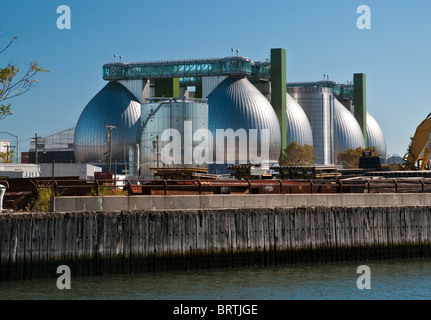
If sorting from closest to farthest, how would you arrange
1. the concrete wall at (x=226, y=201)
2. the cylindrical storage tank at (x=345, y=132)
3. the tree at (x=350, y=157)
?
the concrete wall at (x=226, y=201) < the tree at (x=350, y=157) < the cylindrical storage tank at (x=345, y=132)

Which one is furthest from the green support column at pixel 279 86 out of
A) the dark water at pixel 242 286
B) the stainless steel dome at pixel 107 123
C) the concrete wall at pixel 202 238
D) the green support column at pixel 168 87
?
the dark water at pixel 242 286

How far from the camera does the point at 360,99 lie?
18775 cm

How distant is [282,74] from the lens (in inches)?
5940

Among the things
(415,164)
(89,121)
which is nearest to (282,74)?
(89,121)

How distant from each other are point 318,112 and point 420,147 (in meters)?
95.8

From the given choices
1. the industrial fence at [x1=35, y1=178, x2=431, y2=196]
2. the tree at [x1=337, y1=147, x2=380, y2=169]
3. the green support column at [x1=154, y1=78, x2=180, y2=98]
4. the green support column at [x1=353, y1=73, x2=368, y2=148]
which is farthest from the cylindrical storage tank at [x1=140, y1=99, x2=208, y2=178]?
the industrial fence at [x1=35, y1=178, x2=431, y2=196]

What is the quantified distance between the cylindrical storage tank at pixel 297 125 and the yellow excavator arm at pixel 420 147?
8294 centimetres

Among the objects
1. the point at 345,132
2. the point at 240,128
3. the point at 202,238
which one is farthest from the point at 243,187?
the point at 345,132

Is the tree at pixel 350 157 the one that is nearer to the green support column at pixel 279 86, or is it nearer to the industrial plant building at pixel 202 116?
the industrial plant building at pixel 202 116

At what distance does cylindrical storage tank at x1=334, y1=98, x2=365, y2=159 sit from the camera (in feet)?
578

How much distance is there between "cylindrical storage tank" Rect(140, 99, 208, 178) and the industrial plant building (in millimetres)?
175

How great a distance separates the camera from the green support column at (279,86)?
150875mm

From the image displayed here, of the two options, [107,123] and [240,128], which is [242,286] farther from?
[107,123]
